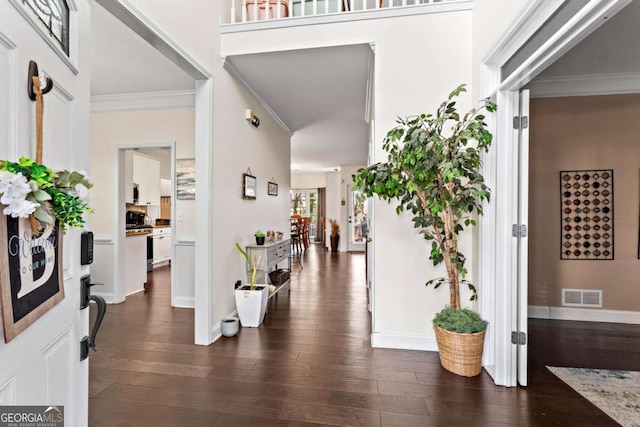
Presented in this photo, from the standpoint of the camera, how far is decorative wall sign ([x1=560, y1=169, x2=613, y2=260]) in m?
3.24

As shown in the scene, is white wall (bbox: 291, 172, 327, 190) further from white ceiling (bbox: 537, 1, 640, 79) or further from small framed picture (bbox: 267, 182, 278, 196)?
white ceiling (bbox: 537, 1, 640, 79)

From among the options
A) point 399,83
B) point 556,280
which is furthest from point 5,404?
point 556,280

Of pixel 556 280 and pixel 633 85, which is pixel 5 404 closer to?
pixel 556 280

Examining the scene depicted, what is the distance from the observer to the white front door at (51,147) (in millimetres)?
746

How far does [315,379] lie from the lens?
6.90 feet

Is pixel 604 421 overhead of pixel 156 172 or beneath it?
beneath

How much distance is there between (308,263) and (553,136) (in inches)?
200

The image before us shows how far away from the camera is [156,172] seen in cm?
582

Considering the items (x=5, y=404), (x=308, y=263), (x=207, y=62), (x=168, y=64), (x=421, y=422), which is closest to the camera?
(x=5, y=404)

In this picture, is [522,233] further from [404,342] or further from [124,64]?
[124,64]

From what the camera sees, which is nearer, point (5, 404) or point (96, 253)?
point (5, 404)

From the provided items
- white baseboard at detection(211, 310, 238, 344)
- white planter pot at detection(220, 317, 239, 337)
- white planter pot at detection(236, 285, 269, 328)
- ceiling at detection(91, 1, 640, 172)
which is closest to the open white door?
ceiling at detection(91, 1, 640, 172)

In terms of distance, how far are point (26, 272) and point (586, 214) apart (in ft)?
14.7

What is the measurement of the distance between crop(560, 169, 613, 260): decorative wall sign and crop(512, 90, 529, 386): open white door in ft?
6.03
